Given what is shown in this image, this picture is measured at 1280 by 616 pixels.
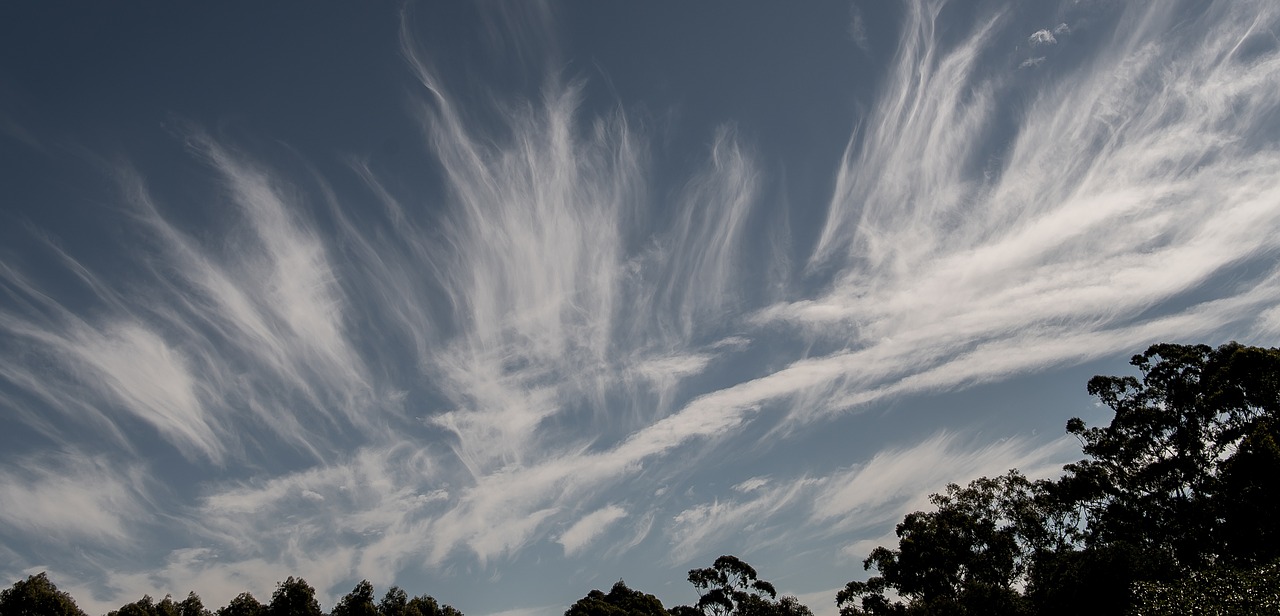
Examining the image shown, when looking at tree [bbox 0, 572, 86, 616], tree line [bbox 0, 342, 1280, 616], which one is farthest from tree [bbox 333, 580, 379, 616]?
tree [bbox 0, 572, 86, 616]

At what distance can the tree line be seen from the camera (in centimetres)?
3506

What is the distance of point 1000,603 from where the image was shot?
166 ft

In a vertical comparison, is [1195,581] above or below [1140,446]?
below

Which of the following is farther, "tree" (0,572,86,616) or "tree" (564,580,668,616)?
"tree" (564,580,668,616)

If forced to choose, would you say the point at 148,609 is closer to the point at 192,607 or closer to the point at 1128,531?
the point at 192,607

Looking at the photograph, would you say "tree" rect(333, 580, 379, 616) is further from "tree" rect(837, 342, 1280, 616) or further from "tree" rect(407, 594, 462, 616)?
"tree" rect(837, 342, 1280, 616)

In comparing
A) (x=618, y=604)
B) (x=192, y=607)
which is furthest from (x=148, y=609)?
(x=618, y=604)

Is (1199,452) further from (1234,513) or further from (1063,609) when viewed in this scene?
(1063,609)

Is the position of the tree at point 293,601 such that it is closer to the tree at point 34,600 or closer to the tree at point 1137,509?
the tree at point 34,600

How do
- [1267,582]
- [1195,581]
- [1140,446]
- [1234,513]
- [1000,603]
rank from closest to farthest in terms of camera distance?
1. [1267,582]
2. [1195,581]
3. [1234,513]
4. [1140,446]
5. [1000,603]

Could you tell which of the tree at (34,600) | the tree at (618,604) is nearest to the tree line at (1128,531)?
the tree at (34,600)

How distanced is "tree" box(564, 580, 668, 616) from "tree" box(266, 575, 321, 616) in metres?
29.9

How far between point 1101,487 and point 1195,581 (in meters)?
22.5

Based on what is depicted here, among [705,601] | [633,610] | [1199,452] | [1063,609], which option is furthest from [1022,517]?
[705,601]
